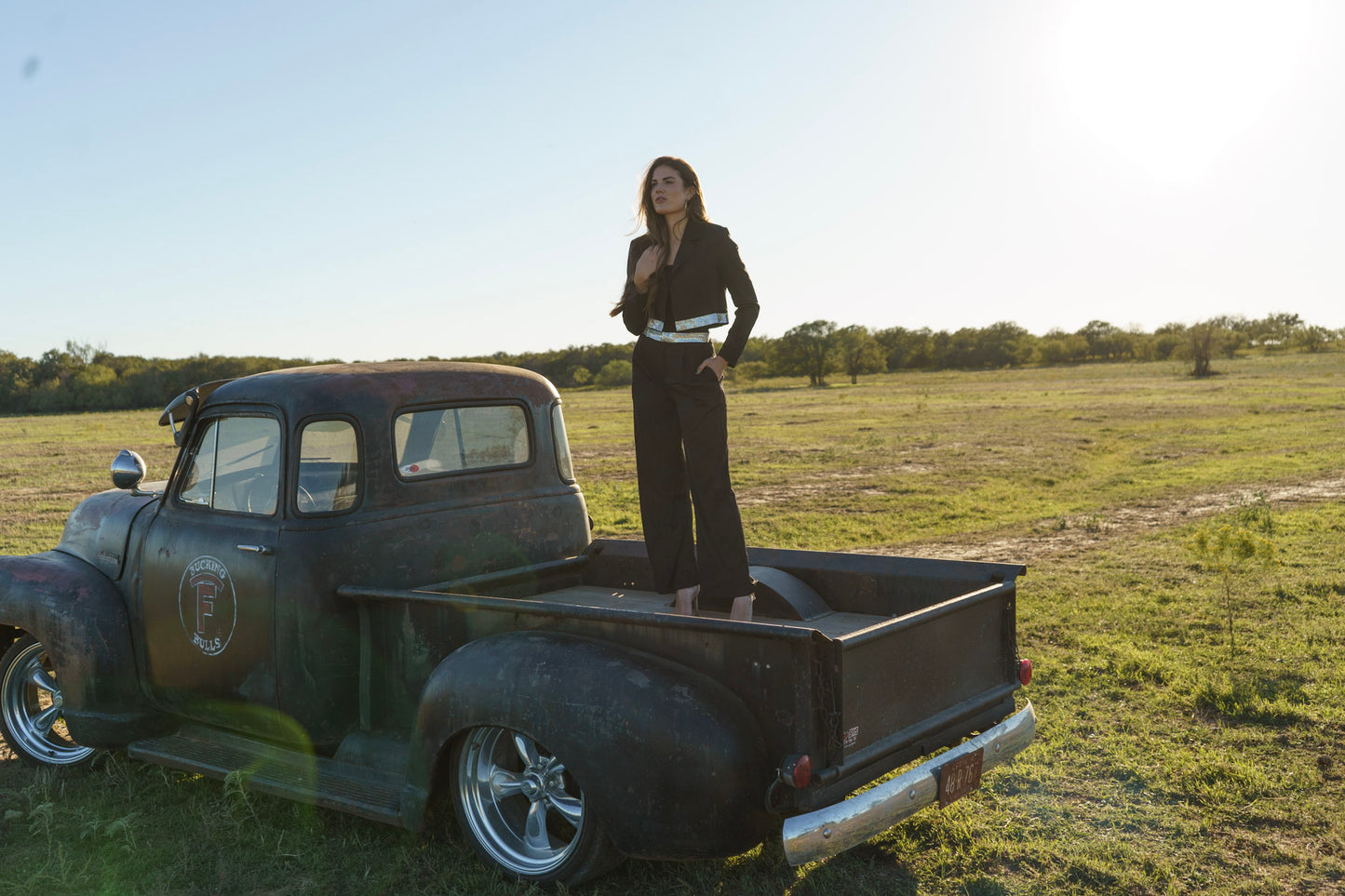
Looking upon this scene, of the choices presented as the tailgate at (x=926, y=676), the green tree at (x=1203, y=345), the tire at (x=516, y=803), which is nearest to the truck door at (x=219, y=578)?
the tire at (x=516, y=803)

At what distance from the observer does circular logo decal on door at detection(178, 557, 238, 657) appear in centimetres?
414

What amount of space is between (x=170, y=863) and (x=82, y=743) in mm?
1006

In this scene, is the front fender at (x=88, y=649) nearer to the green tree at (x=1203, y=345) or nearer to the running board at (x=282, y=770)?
the running board at (x=282, y=770)

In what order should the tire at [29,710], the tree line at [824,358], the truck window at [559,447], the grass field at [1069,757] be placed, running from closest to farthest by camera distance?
the grass field at [1069,757] → the tire at [29,710] → the truck window at [559,447] → the tree line at [824,358]

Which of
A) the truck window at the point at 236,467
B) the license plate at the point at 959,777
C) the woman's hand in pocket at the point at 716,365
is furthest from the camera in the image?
the truck window at the point at 236,467

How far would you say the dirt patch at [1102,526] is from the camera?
10.3 metres

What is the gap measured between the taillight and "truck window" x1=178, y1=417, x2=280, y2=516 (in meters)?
2.36

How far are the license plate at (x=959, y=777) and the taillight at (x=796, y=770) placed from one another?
0.60m

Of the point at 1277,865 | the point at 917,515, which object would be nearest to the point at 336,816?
the point at 1277,865

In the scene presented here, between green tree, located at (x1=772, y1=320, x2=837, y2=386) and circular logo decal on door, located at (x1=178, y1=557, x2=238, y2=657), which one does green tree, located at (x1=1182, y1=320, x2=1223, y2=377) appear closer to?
green tree, located at (x1=772, y1=320, x2=837, y2=386)

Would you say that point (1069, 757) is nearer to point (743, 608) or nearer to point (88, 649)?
point (743, 608)

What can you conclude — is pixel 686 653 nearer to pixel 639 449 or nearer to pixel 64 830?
pixel 639 449

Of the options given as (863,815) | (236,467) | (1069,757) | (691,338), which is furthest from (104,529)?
(1069,757)

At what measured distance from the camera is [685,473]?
436 centimetres
